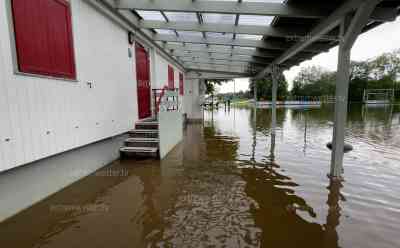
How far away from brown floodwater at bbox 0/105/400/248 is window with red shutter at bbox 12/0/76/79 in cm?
189

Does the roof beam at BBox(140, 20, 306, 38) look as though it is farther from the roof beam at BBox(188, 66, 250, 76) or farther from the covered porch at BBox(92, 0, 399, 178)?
the roof beam at BBox(188, 66, 250, 76)

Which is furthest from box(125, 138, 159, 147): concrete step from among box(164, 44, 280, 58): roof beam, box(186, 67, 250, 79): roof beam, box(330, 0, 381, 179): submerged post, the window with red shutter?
box(186, 67, 250, 79): roof beam

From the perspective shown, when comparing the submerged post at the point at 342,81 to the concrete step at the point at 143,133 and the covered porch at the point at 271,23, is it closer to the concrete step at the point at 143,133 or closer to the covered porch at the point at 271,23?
the covered porch at the point at 271,23

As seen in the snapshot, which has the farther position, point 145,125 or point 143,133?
point 145,125

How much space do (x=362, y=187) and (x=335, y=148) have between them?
2.37 feet

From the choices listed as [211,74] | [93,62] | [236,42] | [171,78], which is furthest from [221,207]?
[211,74]

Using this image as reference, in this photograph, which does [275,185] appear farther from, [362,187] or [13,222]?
[13,222]

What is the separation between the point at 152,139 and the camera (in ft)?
16.4

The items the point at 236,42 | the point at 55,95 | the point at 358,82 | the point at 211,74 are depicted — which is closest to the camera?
the point at 55,95

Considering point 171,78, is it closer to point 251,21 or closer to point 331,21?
point 251,21

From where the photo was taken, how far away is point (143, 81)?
20.1 ft

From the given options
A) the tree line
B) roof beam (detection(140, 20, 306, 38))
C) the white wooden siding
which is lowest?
the white wooden siding

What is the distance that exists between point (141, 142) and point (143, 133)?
1.08 ft

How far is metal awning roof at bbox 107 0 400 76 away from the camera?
3.37m
